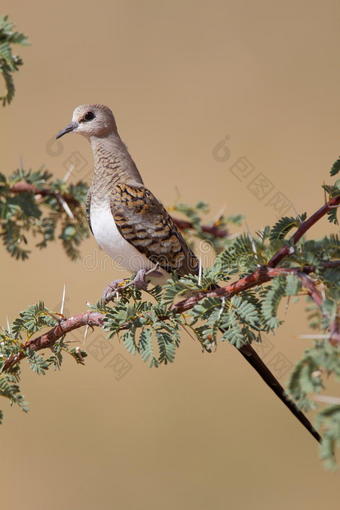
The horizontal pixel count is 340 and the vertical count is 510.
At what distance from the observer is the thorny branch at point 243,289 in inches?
57.6

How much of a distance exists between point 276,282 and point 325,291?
0.38ft

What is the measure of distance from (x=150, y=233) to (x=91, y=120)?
2.12 feet

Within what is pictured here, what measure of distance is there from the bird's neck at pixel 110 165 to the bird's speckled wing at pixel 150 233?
0.12 metres

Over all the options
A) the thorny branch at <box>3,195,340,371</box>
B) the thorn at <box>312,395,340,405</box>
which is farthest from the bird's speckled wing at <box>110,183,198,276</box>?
the thorn at <box>312,395,340,405</box>

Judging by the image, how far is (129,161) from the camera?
3150 millimetres

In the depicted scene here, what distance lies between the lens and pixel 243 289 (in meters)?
1.64

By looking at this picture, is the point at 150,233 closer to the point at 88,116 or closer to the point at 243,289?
the point at 88,116

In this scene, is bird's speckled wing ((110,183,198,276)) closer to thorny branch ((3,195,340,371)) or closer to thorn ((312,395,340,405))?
thorny branch ((3,195,340,371))

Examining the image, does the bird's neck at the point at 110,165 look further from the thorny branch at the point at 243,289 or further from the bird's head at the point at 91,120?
the thorny branch at the point at 243,289

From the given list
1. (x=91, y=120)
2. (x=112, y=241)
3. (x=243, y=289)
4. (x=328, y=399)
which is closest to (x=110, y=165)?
(x=91, y=120)

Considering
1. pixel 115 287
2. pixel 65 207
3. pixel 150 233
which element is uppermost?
pixel 65 207

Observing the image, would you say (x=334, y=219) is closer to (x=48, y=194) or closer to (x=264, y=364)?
(x=264, y=364)

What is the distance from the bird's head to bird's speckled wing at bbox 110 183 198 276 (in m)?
0.37

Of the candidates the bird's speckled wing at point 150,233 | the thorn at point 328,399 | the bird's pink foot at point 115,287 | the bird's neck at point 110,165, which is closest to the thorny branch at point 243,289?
the thorn at point 328,399
